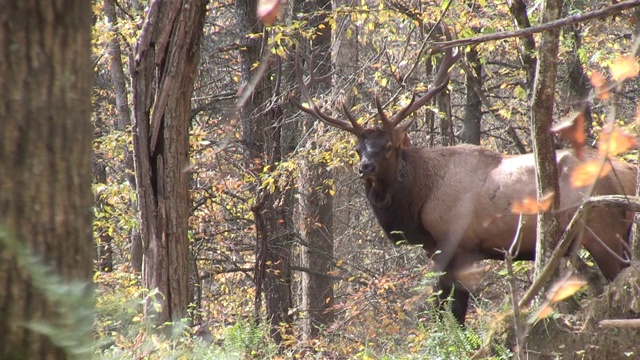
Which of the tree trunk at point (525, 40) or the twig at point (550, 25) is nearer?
the twig at point (550, 25)

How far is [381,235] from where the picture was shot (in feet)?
52.1

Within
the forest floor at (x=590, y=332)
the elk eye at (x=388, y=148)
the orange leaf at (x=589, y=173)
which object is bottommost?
the forest floor at (x=590, y=332)

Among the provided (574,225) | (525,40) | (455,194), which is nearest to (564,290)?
(574,225)

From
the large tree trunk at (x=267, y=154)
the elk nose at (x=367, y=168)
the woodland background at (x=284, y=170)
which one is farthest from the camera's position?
the large tree trunk at (x=267, y=154)

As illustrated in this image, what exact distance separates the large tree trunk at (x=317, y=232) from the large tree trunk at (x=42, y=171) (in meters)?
10.4

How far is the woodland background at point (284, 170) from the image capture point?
16.3 feet

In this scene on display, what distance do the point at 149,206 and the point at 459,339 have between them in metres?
2.79

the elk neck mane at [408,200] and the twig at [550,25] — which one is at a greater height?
the twig at [550,25]

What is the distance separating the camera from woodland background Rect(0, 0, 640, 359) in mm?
4965

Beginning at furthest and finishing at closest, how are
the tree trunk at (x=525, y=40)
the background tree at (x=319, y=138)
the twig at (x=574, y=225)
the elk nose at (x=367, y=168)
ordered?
the background tree at (x=319, y=138) → the elk nose at (x=367, y=168) → the tree trunk at (x=525, y=40) → the twig at (x=574, y=225)

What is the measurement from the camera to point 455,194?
29.6 ft

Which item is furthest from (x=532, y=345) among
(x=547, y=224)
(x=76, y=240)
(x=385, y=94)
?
(x=385, y=94)

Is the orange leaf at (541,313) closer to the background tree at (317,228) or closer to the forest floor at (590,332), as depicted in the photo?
the forest floor at (590,332)

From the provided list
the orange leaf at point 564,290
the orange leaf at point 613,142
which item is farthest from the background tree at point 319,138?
the orange leaf at point 613,142
